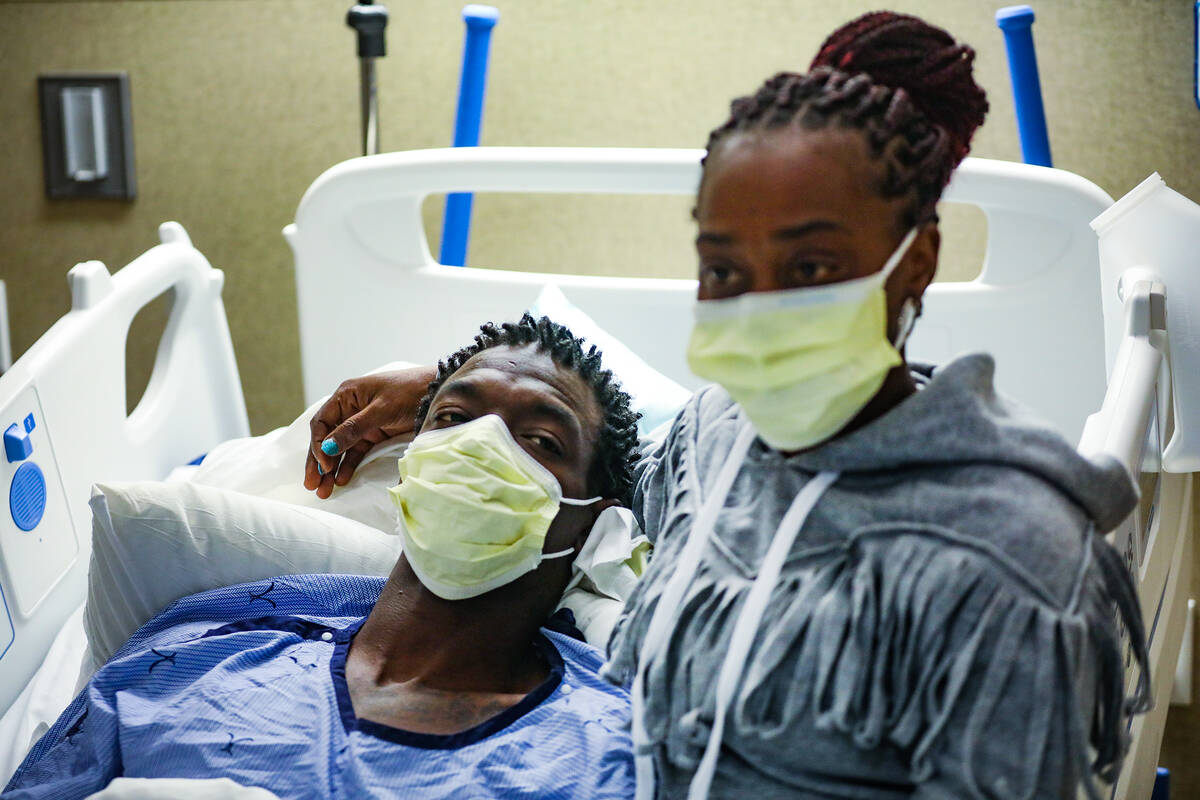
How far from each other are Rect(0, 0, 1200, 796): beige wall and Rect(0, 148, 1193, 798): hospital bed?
755 mm

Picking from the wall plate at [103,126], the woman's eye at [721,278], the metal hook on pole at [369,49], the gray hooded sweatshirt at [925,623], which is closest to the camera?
the gray hooded sweatshirt at [925,623]

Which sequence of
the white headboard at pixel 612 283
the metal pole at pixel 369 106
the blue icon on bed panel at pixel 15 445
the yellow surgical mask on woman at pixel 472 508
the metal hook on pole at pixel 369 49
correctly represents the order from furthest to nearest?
1. the metal pole at pixel 369 106
2. the metal hook on pole at pixel 369 49
3. the white headboard at pixel 612 283
4. the blue icon on bed panel at pixel 15 445
5. the yellow surgical mask on woman at pixel 472 508

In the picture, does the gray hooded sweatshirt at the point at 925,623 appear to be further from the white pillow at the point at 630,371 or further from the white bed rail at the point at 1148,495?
the white pillow at the point at 630,371

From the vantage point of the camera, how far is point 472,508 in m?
1.37

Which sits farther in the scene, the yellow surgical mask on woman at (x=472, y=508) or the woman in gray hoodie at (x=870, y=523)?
the yellow surgical mask on woman at (x=472, y=508)

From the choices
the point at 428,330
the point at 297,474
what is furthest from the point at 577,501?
the point at 428,330

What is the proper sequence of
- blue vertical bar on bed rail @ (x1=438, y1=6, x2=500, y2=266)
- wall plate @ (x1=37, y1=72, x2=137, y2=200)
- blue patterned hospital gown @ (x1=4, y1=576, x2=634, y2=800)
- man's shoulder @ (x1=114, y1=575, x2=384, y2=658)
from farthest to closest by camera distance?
wall plate @ (x1=37, y1=72, x2=137, y2=200)
blue vertical bar on bed rail @ (x1=438, y1=6, x2=500, y2=266)
man's shoulder @ (x1=114, y1=575, x2=384, y2=658)
blue patterned hospital gown @ (x1=4, y1=576, x2=634, y2=800)

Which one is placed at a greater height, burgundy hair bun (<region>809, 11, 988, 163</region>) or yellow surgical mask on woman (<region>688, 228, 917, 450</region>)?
burgundy hair bun (<region>809, 11, 988, 163</region>)

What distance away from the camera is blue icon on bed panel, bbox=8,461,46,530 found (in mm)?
1677

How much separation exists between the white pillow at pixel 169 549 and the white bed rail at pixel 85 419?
179 mm

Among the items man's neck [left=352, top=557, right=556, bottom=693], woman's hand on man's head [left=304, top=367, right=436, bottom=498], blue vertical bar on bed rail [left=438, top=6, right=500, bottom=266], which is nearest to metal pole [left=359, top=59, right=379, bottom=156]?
blue vertical bar on bed rail [left=438, top=6, right=500, bottom=266]

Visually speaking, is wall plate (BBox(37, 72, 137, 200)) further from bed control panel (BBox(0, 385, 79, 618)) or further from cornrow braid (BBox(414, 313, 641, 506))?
cornrow braid (BBox(414, 313, 641, 506))

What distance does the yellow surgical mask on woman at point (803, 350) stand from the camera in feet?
2.94

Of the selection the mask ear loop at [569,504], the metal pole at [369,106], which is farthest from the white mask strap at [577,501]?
the metal pole at [369,106]
